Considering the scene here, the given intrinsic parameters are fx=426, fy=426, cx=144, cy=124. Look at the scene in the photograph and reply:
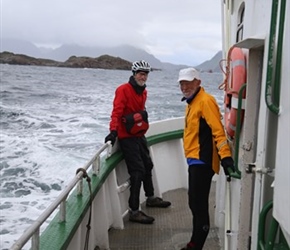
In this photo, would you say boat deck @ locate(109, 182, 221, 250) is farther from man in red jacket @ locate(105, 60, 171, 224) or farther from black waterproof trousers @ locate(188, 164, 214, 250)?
black waterproof trousers @ locate(188, 164, 214, 250)

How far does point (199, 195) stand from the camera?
3285mm

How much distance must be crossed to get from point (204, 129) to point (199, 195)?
21.1 inches

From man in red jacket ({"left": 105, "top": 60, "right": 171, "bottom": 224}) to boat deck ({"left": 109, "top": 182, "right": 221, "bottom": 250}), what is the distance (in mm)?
152

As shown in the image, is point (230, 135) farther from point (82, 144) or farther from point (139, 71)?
point (82, 144)

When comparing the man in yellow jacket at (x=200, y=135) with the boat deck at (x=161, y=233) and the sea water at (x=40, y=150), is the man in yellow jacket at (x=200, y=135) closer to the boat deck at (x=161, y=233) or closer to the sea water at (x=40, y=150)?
the boat deck at (x=161, y=233)

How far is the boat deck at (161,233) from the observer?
402 centimetres

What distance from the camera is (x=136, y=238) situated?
4164 mm

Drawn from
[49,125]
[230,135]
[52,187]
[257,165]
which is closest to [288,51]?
[257,165]

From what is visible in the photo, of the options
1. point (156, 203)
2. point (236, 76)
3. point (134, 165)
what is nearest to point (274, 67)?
point (236, 76)

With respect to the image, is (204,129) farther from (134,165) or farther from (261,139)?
(134,165)

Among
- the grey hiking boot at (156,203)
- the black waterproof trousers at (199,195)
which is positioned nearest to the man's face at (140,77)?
the black waterproof trousers at (199,195)

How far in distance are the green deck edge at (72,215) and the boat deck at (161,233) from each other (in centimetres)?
60

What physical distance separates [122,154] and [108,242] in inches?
42.7

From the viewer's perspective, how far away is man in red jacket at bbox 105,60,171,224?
429cm
